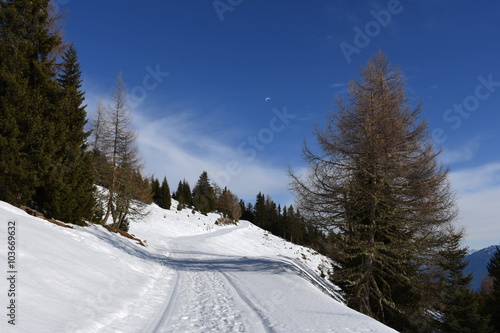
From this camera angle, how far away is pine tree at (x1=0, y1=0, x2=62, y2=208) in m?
11.5

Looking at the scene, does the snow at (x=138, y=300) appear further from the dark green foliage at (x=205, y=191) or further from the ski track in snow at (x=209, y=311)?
the dark green foliage at (x=205, y=191)

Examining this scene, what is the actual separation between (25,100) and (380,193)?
15.6 metres

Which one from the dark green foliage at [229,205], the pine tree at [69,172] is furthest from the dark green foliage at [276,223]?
the pine tree at [69,172]

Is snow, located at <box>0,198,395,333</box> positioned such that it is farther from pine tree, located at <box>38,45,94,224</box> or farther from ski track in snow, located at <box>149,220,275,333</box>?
pine tree, located at <box>38,45,94,224</box>

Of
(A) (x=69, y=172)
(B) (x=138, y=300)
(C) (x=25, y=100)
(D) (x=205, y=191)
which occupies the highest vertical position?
(D) (x=205, y=191)

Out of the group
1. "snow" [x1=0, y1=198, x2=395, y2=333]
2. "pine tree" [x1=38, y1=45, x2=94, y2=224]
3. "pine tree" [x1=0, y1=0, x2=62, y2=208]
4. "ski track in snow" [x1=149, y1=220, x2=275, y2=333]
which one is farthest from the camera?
"pine tree" [x1=38, y1=45, x2=94, y2=224]

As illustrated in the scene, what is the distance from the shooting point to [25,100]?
12.2 m

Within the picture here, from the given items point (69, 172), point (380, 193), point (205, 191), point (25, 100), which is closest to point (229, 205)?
point (205, 191)

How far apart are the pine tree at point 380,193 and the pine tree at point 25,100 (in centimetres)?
1179

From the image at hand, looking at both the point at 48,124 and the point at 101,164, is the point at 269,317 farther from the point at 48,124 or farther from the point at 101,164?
the point at 101,164

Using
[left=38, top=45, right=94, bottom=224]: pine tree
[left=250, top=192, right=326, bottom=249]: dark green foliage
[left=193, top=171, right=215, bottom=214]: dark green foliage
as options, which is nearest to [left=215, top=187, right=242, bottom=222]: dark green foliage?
[left=193, top=171, right=215, bottom=214]: dark green foliage

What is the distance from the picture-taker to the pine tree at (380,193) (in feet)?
30.0

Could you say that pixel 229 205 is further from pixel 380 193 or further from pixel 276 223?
pixel 380 193

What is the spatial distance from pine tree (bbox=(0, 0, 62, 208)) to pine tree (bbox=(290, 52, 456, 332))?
11.8 meters
